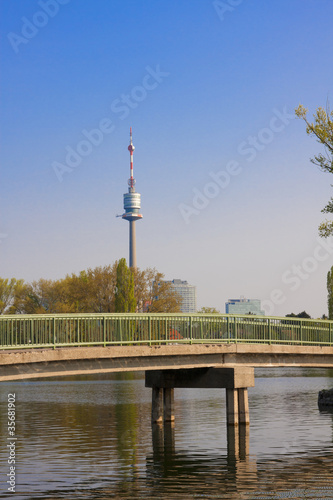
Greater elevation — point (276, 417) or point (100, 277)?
point (100, 277)

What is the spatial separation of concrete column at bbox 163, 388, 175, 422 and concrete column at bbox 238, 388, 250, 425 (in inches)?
129

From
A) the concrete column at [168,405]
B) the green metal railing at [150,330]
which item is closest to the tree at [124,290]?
the green metal railing at [150,330]

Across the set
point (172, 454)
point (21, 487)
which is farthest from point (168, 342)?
point (21, 487)

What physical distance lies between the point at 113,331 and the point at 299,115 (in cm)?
1734

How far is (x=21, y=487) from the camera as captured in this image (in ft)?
65.7

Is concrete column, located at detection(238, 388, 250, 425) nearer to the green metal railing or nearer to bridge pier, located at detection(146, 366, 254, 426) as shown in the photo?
bridge pier, located at detection(146, 366, 254, 426)

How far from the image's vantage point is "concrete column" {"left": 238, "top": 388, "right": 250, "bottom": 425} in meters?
33.2

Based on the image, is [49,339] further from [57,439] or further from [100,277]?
[100,277]

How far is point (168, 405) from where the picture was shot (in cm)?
3506

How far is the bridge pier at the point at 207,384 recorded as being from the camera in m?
32.8

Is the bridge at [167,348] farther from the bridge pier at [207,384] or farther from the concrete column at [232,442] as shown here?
the concrete column at [232,442]

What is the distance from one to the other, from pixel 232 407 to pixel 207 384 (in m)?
1.47

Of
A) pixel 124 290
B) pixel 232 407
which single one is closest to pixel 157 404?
pixel 232 407

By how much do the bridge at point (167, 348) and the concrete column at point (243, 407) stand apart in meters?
0.04
